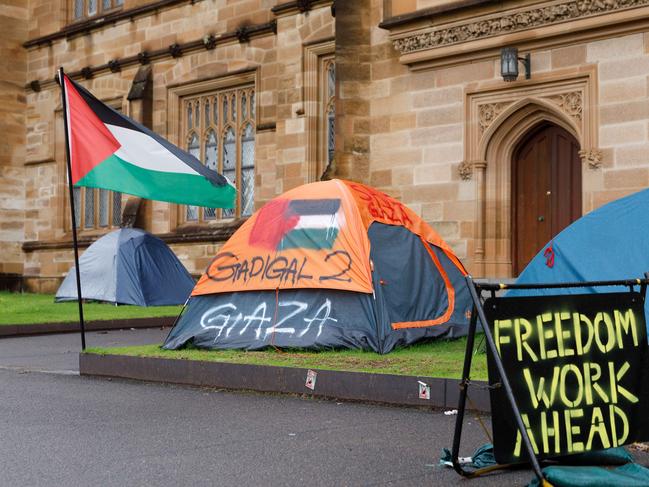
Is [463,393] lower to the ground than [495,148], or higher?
lower

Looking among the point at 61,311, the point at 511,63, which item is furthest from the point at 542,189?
the point at 61,311

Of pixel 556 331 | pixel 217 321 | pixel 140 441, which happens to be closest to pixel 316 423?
pixel 140 441

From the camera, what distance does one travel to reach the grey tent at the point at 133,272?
71.6 feet

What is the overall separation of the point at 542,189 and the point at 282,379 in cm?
842

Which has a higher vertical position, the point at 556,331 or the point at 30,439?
the point at 556,331

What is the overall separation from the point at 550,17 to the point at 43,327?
28.2 feet

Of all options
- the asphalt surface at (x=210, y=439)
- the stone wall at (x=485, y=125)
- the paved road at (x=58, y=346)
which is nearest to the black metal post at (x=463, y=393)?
the asphalt surface at (x=210, y=439)

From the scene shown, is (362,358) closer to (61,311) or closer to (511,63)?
(511,63)

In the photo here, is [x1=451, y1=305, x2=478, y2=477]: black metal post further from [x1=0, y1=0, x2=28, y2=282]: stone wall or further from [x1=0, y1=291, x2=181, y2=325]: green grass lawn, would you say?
[x1=0, y1=0, x2=28, y2=282]: stone wall

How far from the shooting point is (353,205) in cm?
1187

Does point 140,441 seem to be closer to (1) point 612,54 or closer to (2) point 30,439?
(2) point 30,439

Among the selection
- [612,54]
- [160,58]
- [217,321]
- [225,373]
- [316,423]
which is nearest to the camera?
[316,423]

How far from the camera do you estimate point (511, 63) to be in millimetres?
15500

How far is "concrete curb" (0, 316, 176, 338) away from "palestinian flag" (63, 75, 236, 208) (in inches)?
212
